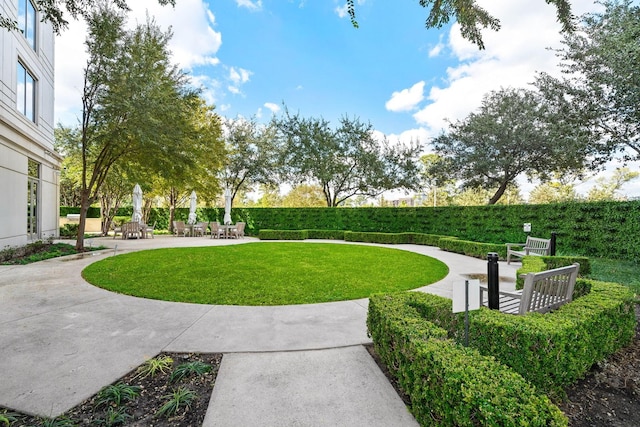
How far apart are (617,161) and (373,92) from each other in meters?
13.3

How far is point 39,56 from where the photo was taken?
1097cm

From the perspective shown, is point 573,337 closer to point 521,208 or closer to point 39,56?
point 521,208

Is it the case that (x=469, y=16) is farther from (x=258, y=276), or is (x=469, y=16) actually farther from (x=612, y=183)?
(x=612, y=183)

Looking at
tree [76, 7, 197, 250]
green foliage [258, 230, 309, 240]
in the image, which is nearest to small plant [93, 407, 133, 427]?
tree [76, 7, 197, 250]

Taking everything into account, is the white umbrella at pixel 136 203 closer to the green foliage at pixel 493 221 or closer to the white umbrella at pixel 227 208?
the white umbrella at pixel 227 208

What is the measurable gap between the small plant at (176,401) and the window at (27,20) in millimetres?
12689

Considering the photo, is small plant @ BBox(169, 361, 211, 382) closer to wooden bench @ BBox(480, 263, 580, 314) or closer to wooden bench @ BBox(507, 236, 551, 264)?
wooden bench @ BBox(480, 263, 580, 314)

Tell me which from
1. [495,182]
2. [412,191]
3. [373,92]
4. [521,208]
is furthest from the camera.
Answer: [412,191]

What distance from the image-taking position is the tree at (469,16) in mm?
2602

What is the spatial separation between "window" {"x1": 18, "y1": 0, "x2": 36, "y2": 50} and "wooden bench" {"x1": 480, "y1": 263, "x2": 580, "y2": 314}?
46.8 ft

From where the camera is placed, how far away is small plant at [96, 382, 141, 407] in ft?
6.76

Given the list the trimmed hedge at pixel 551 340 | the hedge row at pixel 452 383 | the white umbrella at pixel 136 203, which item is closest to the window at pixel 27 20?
the white umbrella at pixel 136 203

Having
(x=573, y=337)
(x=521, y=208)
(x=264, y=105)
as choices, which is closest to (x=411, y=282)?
(x=573, y=337)

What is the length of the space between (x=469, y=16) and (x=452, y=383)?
127 inches
